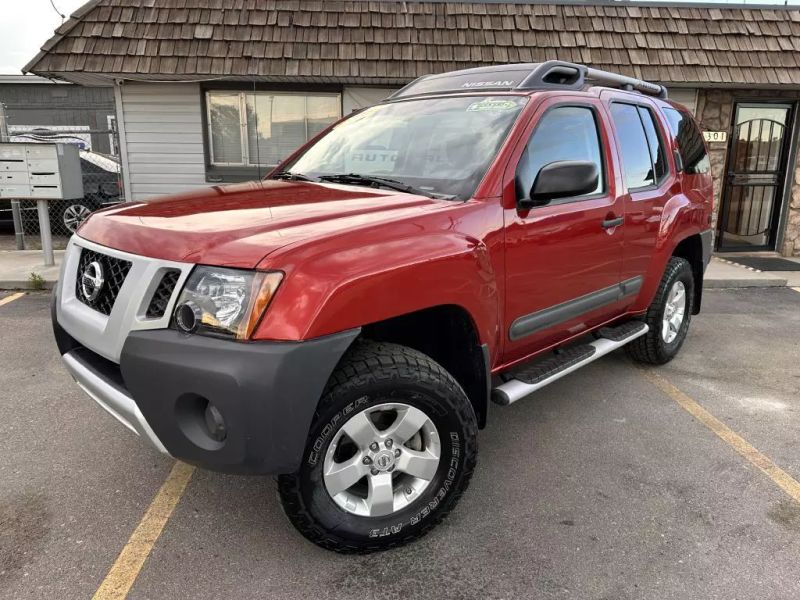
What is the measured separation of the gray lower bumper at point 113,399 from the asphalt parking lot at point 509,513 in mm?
580

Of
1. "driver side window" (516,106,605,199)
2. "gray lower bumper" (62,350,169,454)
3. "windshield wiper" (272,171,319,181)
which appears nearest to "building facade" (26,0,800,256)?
"windshield wiper" (272,171,319,181)

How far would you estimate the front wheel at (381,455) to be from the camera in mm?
2232

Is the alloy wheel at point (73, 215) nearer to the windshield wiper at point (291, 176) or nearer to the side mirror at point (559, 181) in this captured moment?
the windshield wiper at point (291, 176)

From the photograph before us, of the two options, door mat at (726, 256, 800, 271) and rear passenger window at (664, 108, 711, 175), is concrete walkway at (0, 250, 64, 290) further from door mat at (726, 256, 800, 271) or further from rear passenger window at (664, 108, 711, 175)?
door mat at (726, 256, 800, 271)

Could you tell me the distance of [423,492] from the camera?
2525mm

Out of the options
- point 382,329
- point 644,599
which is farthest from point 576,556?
point 382,329

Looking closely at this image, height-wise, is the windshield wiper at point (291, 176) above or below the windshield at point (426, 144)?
below

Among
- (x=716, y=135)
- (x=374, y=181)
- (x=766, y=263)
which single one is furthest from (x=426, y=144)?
(x=766, y=263)

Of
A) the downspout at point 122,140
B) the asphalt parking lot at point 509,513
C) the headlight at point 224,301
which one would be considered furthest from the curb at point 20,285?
the headlight at point 224,301

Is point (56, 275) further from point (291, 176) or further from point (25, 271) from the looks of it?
point (291, 176)

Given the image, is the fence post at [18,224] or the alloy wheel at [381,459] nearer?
the alloy wheel at [381,459]

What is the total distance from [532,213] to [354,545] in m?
1.69

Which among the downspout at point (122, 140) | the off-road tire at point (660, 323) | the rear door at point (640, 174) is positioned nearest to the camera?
the rear door at point (640, 174)

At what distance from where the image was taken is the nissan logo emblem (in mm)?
2426
